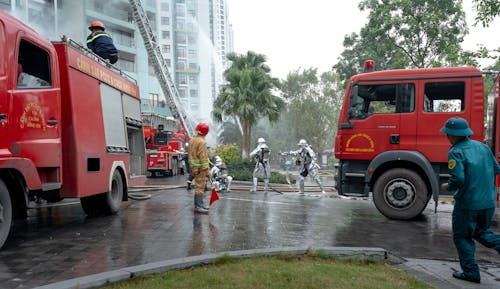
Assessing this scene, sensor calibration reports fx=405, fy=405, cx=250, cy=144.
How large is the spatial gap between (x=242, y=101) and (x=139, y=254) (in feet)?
66.7

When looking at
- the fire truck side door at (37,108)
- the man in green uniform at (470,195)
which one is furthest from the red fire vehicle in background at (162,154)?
the man in green uniform at (470,195)

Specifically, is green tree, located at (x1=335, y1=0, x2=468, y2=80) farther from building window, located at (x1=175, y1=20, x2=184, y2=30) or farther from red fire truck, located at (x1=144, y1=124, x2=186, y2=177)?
building window, located at (x1=175, y1=20, x2=184, y2=30)

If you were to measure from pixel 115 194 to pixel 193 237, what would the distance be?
9.52ft

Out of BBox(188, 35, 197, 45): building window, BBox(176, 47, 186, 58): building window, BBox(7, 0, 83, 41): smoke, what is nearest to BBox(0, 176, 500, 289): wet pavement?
BBox(7, 0, 83, 41): smoke

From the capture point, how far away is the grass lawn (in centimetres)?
361

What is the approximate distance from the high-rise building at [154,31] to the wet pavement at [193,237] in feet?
26.3

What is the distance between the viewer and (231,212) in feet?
27.5

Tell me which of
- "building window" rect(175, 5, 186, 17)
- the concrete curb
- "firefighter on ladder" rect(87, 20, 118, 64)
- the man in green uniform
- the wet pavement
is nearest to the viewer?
the concrete curb

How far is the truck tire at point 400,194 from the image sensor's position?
7.55m

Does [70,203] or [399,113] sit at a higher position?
[399,113]

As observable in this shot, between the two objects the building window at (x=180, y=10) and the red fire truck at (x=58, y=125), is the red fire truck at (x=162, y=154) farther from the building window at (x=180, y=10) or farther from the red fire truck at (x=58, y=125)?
the building window at (x=180, y=10)

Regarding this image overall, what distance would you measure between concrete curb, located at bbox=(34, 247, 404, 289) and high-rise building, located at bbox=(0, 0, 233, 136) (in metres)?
10.6

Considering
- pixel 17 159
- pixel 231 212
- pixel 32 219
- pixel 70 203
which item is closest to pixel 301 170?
pixel 231 212

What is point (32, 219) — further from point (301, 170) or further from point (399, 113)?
point (301, 170)
